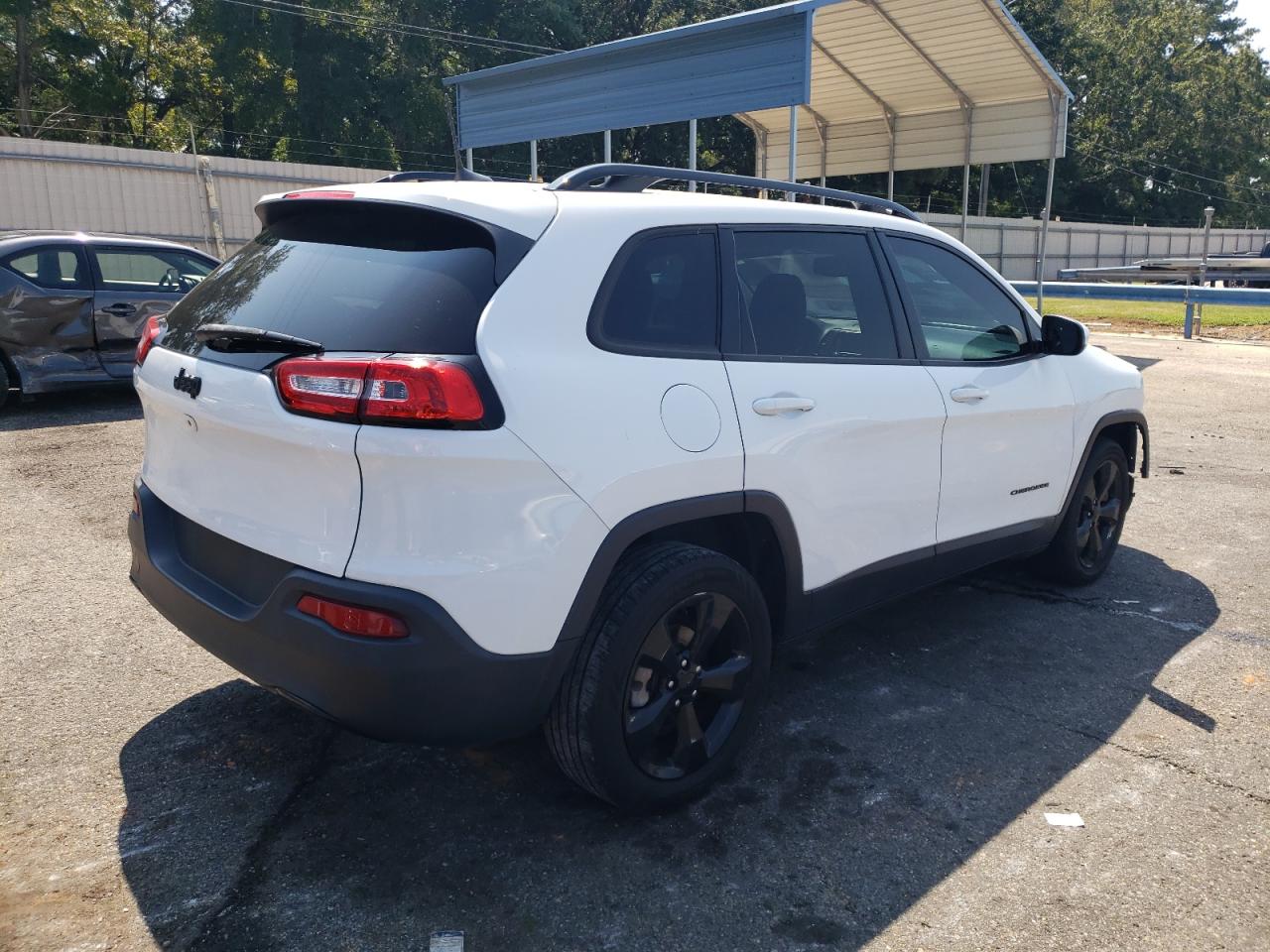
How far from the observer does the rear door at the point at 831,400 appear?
317cm

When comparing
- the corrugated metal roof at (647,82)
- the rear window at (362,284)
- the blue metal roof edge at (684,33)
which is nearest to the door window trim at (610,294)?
the rear window at (362,284)

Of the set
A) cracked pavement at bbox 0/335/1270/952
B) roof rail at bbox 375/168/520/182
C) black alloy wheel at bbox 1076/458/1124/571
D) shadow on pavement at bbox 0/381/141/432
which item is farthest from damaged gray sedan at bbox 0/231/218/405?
black alloy wheel at bbox 1076/458/1124/571

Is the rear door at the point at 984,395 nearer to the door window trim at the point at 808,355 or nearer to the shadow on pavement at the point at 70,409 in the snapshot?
the door window trim at the point at 808,355

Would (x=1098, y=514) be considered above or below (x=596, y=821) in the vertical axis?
above

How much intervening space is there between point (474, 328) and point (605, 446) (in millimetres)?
448

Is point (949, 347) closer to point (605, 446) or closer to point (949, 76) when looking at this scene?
point (605, 446)

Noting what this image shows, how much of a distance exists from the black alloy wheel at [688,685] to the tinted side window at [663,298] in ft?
2.44

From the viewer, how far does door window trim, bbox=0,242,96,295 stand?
847cm

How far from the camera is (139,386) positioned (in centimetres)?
335

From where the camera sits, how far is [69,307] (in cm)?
871

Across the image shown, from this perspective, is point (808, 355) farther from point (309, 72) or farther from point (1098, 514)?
point (309, 72)

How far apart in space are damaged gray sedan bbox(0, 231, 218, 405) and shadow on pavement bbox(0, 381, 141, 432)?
0.26 meters

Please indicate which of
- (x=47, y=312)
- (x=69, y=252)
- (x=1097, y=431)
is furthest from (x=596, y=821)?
(x=69, y=252)

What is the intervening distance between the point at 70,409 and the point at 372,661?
8248mm
